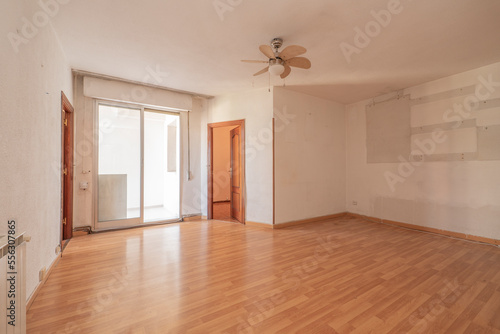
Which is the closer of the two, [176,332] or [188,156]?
[176,332]

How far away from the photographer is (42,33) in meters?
2.30

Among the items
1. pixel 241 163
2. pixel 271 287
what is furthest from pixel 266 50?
pixel 241 163

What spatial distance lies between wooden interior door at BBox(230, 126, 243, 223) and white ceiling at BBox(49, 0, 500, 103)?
5.09 feet

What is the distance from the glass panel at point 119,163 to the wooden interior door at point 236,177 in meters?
2.12

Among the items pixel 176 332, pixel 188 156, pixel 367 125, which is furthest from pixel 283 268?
pixel 367 125

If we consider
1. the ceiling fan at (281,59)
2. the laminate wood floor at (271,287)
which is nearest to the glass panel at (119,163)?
the laminate wood floor at (271,287)

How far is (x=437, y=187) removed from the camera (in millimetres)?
4203

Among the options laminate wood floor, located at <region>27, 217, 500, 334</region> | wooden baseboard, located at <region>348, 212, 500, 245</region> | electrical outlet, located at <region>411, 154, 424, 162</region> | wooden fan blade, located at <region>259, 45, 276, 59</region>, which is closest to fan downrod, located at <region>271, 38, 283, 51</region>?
wooden fan blade, located at <region>259, 45, 276, 59</region>

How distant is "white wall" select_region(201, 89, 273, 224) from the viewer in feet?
15.1

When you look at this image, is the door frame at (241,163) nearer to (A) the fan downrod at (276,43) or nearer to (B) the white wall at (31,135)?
(A) the fan downrod at (276,43)

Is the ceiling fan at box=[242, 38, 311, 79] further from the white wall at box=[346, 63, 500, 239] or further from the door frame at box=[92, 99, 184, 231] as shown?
the white wall at box=[346, 63, 500, 239]

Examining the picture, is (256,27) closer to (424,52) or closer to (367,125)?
(424,52)

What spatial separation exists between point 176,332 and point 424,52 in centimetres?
448

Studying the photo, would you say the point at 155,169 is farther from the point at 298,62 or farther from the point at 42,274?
the point at 298,62
